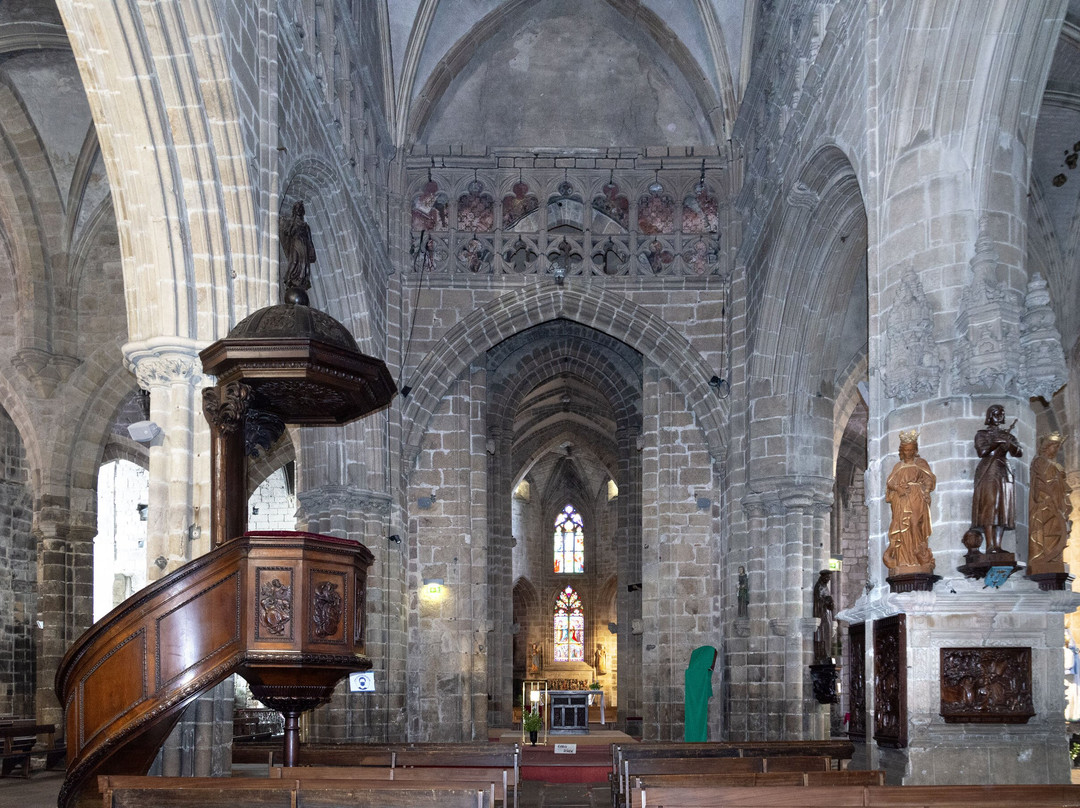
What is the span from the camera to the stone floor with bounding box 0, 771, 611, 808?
11.5 metres

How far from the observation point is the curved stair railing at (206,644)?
7.44 meters

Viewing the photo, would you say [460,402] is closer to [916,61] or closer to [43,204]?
[43,204]

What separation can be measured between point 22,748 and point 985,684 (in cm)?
1040

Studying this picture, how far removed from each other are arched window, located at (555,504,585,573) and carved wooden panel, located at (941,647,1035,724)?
3125cm

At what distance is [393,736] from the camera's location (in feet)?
58.0

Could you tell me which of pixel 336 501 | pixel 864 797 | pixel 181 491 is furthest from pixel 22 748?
pixel 864 797

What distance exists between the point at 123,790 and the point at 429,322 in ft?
42.6

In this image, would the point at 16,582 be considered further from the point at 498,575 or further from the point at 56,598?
the point at 498,575

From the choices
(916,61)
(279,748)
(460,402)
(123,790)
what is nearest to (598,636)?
(460,402)

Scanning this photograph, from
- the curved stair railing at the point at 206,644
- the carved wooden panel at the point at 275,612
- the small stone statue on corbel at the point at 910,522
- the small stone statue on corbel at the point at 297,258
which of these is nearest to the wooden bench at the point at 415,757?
the curved stair railing at the point at 206,644

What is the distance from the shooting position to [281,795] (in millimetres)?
6379

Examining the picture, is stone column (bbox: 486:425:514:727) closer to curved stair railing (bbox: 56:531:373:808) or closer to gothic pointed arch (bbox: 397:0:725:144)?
gothic pointed arch (bbox: 397:0:725:144)

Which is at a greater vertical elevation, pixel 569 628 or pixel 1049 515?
pixel 1049 515

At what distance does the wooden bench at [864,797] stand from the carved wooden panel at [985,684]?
9.46 ft
